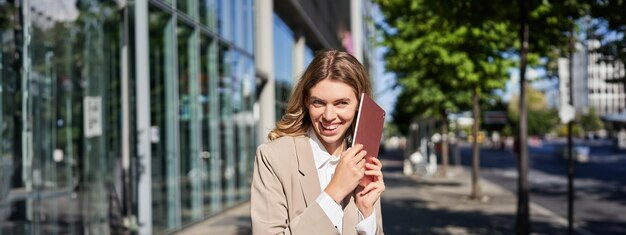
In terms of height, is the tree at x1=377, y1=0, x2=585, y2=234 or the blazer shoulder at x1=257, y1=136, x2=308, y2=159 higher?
the tree at x1=377, y1=0, x2=585, y2=234

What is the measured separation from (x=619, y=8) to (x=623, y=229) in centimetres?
537

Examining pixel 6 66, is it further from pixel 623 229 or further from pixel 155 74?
pixel 623 229

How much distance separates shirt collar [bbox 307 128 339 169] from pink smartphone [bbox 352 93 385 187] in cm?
13

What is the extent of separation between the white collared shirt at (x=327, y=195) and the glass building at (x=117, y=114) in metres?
5.77

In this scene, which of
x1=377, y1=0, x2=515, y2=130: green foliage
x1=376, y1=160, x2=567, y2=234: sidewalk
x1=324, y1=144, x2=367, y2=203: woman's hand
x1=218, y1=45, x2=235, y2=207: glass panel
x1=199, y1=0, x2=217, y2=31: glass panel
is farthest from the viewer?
x1=377, y1=0, x2=515, y2=130: green foliage

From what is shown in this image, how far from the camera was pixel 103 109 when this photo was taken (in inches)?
416

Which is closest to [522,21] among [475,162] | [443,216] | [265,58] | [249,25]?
[443,216]

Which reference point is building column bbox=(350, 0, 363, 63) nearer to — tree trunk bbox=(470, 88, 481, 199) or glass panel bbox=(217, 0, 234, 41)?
tree trunk bbox=(470, 88, 481, 199)

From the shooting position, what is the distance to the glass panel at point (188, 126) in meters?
13.6

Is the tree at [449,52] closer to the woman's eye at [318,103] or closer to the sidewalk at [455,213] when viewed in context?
the sidewalk at [455,213]

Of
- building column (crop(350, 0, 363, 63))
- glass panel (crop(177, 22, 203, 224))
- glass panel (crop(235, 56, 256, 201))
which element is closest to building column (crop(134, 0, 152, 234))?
glass panel (crop(177, 22, 203, 224))

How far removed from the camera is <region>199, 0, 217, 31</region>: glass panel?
15082 mm

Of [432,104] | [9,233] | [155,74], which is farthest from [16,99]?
[432,104]

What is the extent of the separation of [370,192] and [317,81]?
1.15 feet
